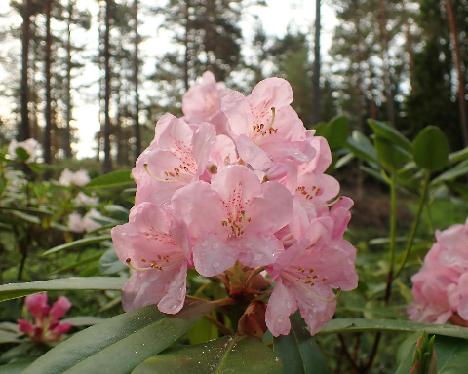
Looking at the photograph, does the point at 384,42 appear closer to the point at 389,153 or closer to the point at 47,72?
the point at 47,72

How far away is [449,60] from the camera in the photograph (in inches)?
937

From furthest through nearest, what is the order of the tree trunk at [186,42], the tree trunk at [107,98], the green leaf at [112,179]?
1. the tree trunk at [186,42]
2. the tree trunk at [107,98]
3. the green leaf at [112,179]

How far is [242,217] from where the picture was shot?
0.80 m

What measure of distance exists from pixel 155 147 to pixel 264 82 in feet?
0.78

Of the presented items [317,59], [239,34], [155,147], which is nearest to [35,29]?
[239,34]

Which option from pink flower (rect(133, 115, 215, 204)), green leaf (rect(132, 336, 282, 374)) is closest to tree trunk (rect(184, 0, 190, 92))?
pink flower (rect(133, 115, 215, 204))

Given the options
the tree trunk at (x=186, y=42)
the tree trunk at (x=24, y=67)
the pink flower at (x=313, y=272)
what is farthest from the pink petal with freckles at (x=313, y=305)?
the tree trunk at (x=186, y=42)

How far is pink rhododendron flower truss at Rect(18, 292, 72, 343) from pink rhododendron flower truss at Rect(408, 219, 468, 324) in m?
1.01

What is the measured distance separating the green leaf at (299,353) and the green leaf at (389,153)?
83 centimetres

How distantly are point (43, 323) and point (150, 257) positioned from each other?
97 cm

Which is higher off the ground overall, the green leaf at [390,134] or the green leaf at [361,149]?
the green leaf at [390,134]

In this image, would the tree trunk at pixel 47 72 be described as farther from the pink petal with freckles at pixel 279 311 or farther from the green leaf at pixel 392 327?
the pink petal with freckles at pixel 279 311

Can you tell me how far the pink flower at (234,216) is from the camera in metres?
0.76

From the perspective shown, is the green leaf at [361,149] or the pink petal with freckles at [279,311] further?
the green leaf at [361,149]
